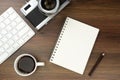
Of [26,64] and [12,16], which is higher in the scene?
[12,16]

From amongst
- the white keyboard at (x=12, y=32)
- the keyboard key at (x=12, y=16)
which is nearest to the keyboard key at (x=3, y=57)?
the white keyboard at (x=12, y=32)

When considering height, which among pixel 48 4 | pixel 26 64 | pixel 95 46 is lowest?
pixel 95 46

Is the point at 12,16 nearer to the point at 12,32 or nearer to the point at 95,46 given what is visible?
the point at 12,32

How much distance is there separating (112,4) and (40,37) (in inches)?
11.5

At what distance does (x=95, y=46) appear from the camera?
1.08 metres

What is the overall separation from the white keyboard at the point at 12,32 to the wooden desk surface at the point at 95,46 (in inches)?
0.7

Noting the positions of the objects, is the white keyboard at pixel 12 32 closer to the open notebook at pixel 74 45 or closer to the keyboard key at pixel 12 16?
the keyboard key at pixel 12 16

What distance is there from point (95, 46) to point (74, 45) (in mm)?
77

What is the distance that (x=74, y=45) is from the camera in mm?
1074

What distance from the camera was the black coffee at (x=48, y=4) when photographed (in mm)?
1015

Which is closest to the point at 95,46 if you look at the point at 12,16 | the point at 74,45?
the point at 74,45

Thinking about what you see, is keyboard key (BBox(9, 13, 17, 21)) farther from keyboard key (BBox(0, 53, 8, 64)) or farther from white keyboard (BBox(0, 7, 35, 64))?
keyboard key (BBox(0, 53, 8, 64))

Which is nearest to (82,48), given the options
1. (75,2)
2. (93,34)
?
(93,34)

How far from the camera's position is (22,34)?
1060 mm
